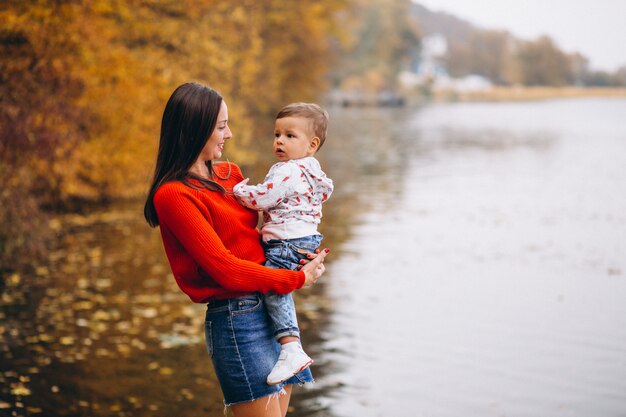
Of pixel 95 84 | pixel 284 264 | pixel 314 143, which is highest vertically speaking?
pixel 95 84

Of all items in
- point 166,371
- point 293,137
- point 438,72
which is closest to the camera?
point 293,137

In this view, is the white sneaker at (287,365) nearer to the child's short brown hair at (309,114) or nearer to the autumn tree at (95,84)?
the child's short brown hair at (309,114)

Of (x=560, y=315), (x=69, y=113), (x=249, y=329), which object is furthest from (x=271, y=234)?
(x=69, y=113)

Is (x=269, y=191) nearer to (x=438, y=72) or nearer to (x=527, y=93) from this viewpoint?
(x=527, y=93)

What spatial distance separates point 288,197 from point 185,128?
1.64ft

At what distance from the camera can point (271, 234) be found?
349 centimetres

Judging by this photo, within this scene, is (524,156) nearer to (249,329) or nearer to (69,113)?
(69,113)

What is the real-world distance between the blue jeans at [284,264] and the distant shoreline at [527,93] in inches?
4940

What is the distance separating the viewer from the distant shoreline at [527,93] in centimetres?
13475

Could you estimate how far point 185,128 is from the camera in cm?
333

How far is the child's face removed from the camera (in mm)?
3465

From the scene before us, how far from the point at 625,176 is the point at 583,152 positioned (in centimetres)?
885

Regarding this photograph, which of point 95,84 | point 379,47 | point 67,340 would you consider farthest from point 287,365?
point 379,47

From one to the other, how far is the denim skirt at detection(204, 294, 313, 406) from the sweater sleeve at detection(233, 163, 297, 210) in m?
0.37
